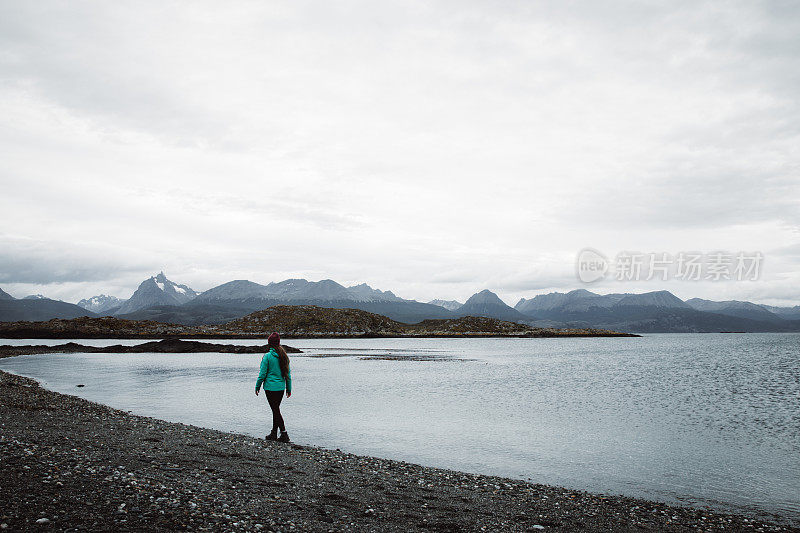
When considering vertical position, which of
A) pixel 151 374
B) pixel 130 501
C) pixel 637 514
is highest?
pixel 130 501

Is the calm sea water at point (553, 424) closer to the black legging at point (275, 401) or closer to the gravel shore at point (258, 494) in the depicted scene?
the black legging at point (275, 401)

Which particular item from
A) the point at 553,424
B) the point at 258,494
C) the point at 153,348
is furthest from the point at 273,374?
the point at 153,348

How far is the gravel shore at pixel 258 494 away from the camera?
35.9ft

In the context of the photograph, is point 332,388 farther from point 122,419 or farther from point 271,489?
point 271,489

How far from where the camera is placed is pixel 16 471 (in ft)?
41.2

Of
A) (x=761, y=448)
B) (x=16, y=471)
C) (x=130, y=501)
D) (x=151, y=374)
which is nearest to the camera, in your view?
Answer: (x=130, y=501)

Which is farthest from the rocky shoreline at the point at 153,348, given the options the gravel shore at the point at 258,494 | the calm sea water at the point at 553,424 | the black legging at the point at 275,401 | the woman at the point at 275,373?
the gravel shore at the point at 258,494

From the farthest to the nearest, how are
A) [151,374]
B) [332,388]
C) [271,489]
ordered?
[151,374]
[332,388]
[271,489]

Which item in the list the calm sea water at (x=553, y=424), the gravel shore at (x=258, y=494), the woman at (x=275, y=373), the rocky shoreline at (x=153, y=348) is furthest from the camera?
the rocky shoreline at (x=153, y=348)

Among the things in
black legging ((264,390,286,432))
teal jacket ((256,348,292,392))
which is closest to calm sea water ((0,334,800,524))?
black legging ((264,390,286,432))

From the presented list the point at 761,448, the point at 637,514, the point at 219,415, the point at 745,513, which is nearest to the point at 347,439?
the point at 219,415

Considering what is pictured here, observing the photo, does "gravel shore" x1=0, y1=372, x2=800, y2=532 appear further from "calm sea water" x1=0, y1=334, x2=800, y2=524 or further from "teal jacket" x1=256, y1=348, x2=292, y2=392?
"calm sea water" x1=0, y1=334, x2=800, y2=524

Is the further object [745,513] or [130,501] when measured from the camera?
[745,513]

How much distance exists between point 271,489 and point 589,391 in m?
43.0
